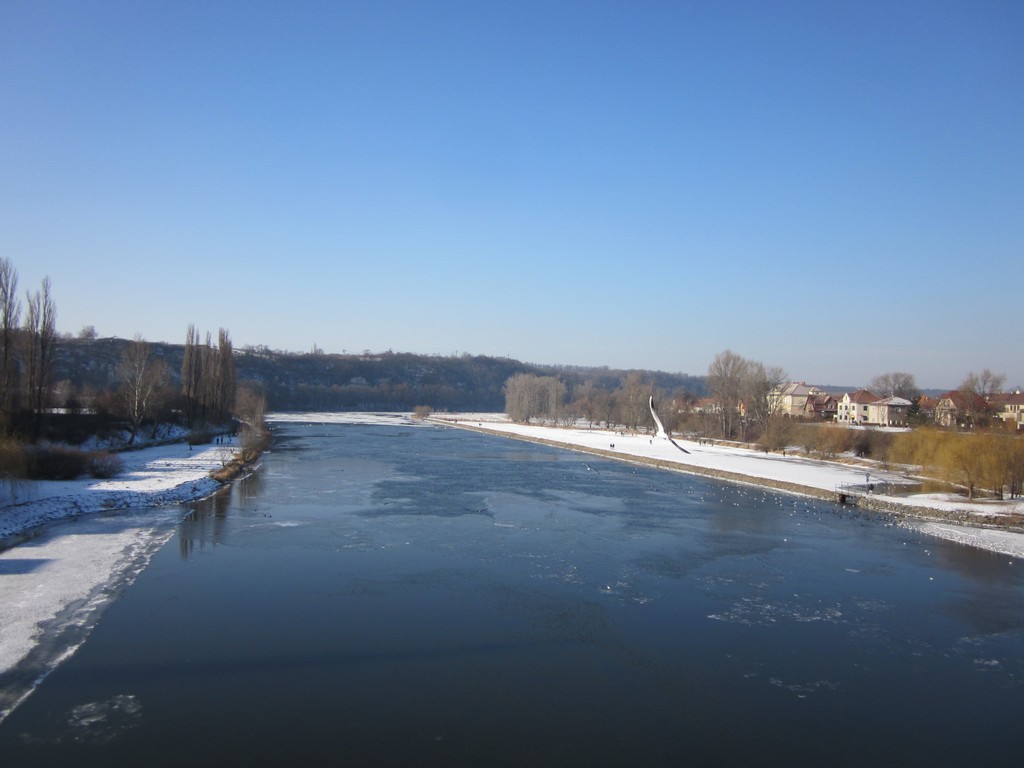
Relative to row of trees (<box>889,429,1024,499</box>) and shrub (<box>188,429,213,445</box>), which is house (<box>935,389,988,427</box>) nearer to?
row of trees (<box>889,429,1024,499</box>)

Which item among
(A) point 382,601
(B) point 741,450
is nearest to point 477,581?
(A) point 382,601

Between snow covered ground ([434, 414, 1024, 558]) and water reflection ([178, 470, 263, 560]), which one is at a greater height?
snow covered ground ([434, 414, 1024, 558])

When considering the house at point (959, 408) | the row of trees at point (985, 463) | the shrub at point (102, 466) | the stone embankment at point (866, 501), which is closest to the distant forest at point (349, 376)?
the house at point (959, 408)

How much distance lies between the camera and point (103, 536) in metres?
14.0

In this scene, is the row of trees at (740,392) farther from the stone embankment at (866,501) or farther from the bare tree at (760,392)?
the stone embankment at (866,501)

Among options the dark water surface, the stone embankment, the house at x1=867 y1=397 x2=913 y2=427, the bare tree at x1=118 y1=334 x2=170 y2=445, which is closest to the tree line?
the bare tree at x1=118 y1=334 x2=170 y2=445

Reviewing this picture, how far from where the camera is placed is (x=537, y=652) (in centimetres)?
834

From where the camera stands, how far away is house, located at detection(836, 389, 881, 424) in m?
53.8

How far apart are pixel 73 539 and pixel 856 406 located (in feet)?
176

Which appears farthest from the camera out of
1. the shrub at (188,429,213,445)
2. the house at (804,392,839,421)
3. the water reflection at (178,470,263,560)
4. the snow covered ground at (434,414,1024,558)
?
the house at (804,392,839,421)

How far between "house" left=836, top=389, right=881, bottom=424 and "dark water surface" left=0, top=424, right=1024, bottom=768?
41012 millimetres

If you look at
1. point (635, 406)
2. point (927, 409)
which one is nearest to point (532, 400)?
point (635, 406)

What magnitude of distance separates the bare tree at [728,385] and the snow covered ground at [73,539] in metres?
34.6

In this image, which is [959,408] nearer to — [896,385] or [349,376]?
[896,385]
